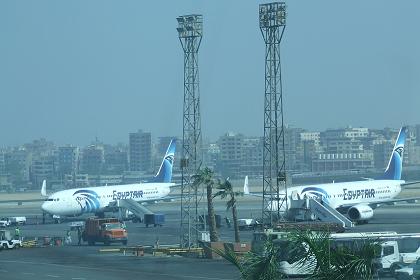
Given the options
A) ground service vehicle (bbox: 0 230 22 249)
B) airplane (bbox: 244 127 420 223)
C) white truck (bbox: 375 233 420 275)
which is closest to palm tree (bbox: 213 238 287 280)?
white truck (bbox: 375 233 420 275)

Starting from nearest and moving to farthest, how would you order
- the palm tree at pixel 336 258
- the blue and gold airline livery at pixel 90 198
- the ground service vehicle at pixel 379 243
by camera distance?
the palm tree at pixel 336 258 → the ground service vehicle at pixel 379 243 → the blue and gold airline livery at pixel 90 198

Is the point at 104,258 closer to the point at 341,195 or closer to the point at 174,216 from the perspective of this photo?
the point at 341,195

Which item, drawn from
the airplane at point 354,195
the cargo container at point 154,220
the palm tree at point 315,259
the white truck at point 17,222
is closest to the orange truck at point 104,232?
the airplane at point 354,195

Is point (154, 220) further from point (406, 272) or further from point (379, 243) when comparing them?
point (379, 243)

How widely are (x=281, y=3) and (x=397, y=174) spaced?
4931cm

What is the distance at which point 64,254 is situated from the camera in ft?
211

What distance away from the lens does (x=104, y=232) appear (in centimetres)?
7500

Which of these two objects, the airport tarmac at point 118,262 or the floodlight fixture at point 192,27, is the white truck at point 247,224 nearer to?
the airport tarmac at point 118,262

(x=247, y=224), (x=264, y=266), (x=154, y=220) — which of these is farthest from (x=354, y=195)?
(x=264, y=266)

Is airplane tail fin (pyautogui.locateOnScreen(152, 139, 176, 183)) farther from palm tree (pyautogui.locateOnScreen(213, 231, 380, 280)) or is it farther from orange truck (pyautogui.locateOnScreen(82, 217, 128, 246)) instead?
palm tree (pyautogui.locateOnScreen(213, 231, 380, 280))

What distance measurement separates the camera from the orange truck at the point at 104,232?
7456 centimetres

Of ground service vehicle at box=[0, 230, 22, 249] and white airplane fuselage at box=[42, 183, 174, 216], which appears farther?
white airplane fuselage at box=[42, 183, 174, 216]

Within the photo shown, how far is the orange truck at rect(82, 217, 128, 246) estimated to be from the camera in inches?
2936

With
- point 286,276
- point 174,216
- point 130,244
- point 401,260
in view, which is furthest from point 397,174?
point 286,276
